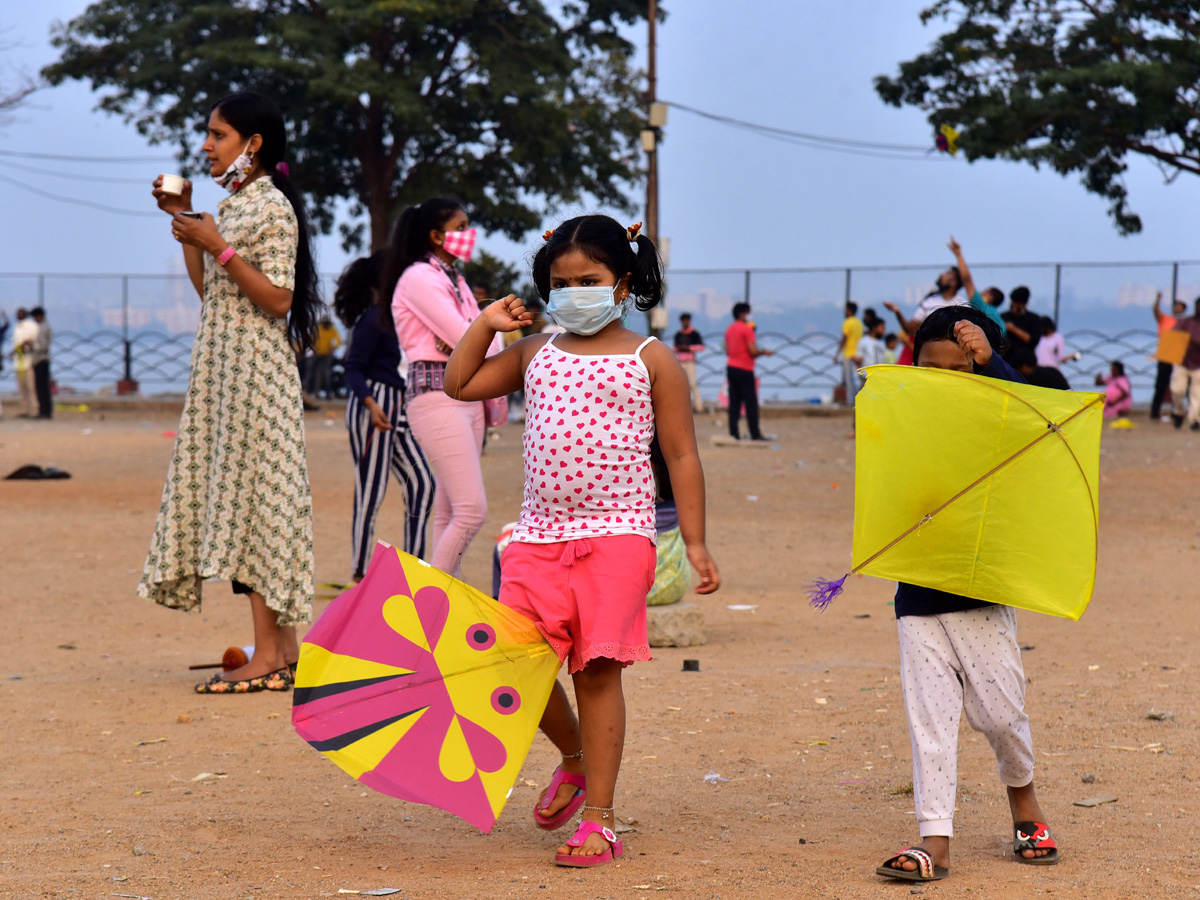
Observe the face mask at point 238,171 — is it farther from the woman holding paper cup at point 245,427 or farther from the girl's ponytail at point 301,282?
the girl's ponytail at point 301,282

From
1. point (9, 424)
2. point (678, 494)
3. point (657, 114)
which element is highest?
point (657, 114)

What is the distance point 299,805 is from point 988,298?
900cm

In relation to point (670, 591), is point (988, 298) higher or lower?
higher

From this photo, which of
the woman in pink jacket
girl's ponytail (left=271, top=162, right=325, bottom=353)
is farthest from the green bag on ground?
girl's ponytail (left=271, top=162, right=325, bottom=353)

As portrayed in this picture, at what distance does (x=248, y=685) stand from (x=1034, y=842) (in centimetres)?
292

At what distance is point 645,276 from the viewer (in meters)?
3.38

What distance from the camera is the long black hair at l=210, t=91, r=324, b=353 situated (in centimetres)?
489

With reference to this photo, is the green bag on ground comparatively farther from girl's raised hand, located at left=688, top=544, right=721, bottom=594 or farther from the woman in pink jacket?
girl's raised hand, located at left=688, top=544, right=721, bottom=594

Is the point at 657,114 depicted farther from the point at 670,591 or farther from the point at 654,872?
the point at 654,872

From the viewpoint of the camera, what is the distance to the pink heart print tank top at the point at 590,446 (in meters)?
3.23

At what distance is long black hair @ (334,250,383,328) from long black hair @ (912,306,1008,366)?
405cm

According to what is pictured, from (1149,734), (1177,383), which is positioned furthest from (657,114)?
(1149,734)

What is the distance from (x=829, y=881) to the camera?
3039mm

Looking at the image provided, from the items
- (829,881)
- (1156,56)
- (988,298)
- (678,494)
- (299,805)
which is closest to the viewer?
(829,881)
